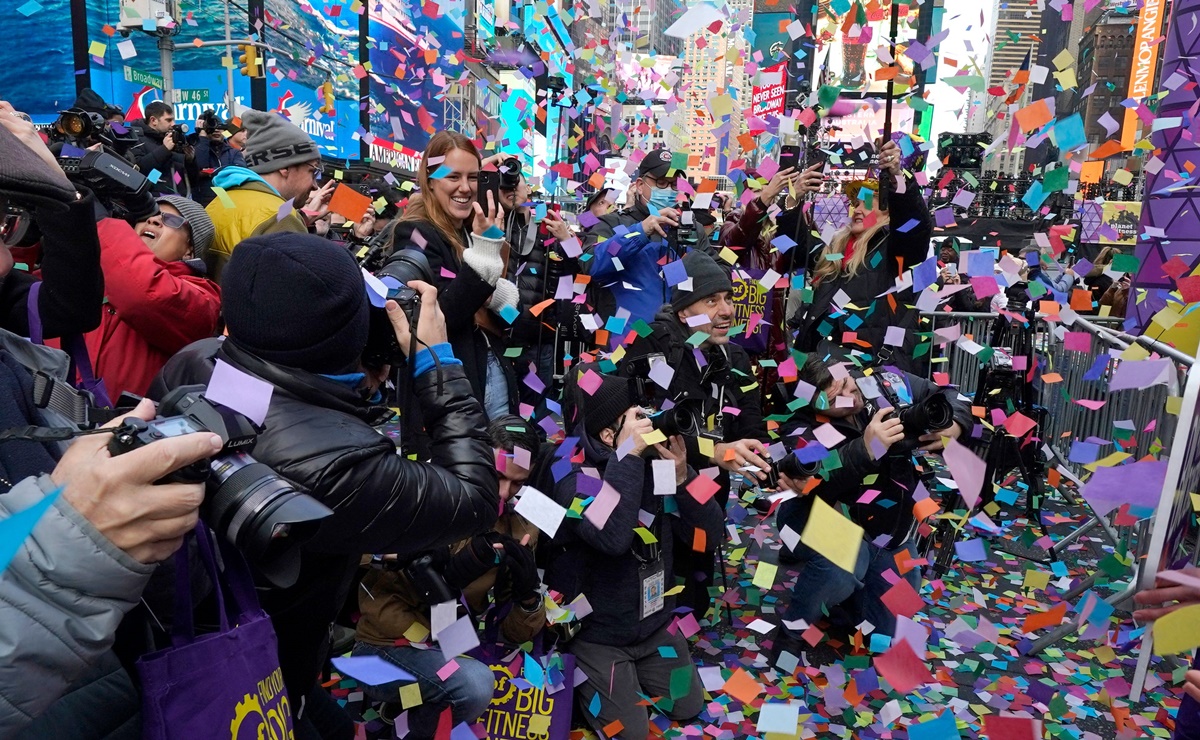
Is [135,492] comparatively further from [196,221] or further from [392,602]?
[196,221]

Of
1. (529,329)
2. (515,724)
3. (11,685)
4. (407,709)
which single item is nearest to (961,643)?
(515,724)

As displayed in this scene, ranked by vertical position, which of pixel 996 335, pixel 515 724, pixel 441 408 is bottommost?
pixel 515 724

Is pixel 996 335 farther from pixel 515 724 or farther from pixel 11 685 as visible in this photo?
pixel 11 685

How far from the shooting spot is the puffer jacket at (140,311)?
245 centimetres

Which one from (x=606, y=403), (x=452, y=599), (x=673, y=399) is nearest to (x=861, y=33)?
(x=673, y=399)

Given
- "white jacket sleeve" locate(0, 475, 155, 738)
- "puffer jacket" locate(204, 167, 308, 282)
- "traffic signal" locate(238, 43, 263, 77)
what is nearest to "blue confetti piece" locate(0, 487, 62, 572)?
"white jacket sleeve" locate(0, 475, 155, 738)

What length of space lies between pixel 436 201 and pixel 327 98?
12562mm

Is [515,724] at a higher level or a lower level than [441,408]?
lower

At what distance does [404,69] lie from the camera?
16.2 metres

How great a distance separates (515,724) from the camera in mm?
2746

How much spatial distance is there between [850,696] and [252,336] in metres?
2.80

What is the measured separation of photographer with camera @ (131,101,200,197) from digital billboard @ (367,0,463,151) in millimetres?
10480

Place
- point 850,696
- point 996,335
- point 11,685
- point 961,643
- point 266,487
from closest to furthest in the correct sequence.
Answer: point 11,685 → point 266,487 → point 850,696 → point 961,643 → point 996,335

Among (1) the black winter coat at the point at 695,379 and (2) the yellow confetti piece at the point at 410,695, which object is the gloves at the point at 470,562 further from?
(1) the black winter coat at the point at 695,379
